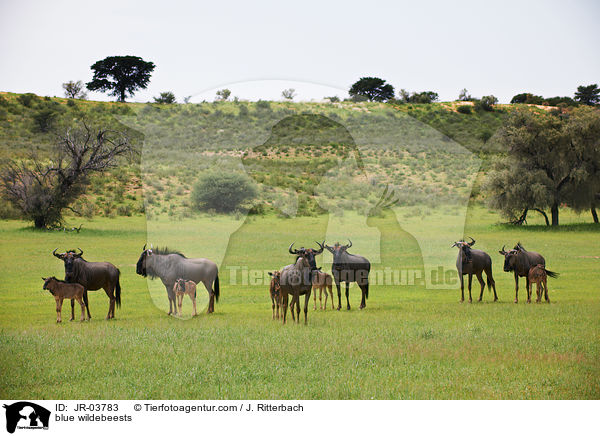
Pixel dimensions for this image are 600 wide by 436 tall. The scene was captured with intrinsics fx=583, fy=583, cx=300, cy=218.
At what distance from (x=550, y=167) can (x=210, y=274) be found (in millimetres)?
35443

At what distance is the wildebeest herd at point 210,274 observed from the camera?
12609 mm

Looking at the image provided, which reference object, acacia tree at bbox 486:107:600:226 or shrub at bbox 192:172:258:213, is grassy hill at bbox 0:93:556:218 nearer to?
shrub at bbox 192:172:258:213

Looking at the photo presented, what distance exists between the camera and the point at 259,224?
133 ft

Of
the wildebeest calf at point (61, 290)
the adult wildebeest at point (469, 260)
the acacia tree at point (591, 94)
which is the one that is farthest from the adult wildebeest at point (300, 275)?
the acacia tree at point (591, 94)

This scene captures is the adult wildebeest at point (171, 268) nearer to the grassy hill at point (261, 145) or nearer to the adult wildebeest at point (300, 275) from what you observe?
the adult wildebeest at point (300, 275)

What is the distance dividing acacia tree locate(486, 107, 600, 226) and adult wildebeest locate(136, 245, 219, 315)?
3171 centimetres

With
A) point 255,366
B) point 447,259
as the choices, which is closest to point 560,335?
point 255,366

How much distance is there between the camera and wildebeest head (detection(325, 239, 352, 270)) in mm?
14441

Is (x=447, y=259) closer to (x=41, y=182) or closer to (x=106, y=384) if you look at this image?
(x=106, y=384)

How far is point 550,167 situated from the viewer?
43.0m

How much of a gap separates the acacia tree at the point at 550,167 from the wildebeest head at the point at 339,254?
29.4m

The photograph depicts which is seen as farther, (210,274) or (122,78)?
(122,78)

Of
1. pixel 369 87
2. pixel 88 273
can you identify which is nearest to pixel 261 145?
pixel 369 87

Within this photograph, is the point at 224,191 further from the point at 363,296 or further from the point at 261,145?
the point at 363,296
